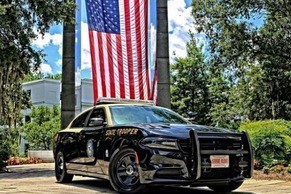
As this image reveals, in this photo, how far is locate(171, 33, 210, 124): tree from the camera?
36.7 m

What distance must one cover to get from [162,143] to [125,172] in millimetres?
884

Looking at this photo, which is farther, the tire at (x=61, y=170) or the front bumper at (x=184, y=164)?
the tire at (x=61, y=170)

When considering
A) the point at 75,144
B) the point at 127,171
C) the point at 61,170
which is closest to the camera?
the point at 127,171

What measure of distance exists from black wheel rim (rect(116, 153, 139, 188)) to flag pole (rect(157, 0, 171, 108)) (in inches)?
328

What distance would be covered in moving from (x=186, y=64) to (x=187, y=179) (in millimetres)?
30326

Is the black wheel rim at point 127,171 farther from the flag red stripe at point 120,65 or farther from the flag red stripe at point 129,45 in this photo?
the flag red stripe at point 120,65

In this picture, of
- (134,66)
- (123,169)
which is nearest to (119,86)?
(134,66)

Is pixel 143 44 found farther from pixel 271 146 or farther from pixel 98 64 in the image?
pixel 271 146

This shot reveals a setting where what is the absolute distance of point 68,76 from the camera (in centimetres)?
1598

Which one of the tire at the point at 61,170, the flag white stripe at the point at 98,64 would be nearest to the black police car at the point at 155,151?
the tire at the point at 61,170

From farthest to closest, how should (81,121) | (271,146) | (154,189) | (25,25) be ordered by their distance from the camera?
1. (25,25)
2. (271,146)
3. (81,121)
4. (154,189)

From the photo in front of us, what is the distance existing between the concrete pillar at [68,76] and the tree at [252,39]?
874cm

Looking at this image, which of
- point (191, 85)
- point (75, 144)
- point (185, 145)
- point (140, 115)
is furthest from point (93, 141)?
point (191, 85)

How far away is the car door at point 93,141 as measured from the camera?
813 cm
